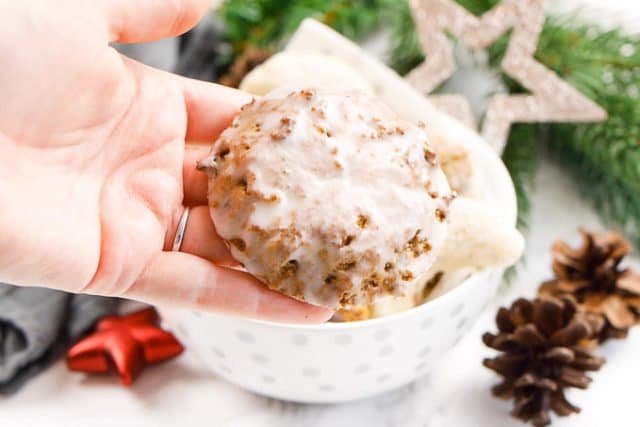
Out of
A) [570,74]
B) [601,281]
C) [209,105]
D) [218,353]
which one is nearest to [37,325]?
[218,353]

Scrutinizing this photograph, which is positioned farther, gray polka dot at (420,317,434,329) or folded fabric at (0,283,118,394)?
folded fabric at (0,283,118,394)

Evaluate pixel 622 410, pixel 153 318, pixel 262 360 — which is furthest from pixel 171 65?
pixel 622 410

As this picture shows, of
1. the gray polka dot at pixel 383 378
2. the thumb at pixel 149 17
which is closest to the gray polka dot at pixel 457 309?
the gray polka dot at pixel 383 378

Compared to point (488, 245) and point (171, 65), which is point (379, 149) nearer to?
point (488, 245)

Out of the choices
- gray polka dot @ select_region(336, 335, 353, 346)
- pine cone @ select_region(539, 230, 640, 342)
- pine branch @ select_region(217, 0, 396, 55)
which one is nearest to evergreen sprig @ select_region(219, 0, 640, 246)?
pine branch @ select_region(217, 0, 396, 55)

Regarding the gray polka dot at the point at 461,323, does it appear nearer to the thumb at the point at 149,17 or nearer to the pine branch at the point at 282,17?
the thumb at the point at 149,17

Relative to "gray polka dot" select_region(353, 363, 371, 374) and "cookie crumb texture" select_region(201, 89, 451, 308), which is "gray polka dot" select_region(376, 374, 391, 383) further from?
"cookie crumb texture" select_region(201, 89, 451, 308)

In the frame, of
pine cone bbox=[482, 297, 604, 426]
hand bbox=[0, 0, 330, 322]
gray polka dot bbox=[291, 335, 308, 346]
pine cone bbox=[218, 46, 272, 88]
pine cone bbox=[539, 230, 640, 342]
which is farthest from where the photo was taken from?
pine cone bbox=[218, 46, 272, 88]
